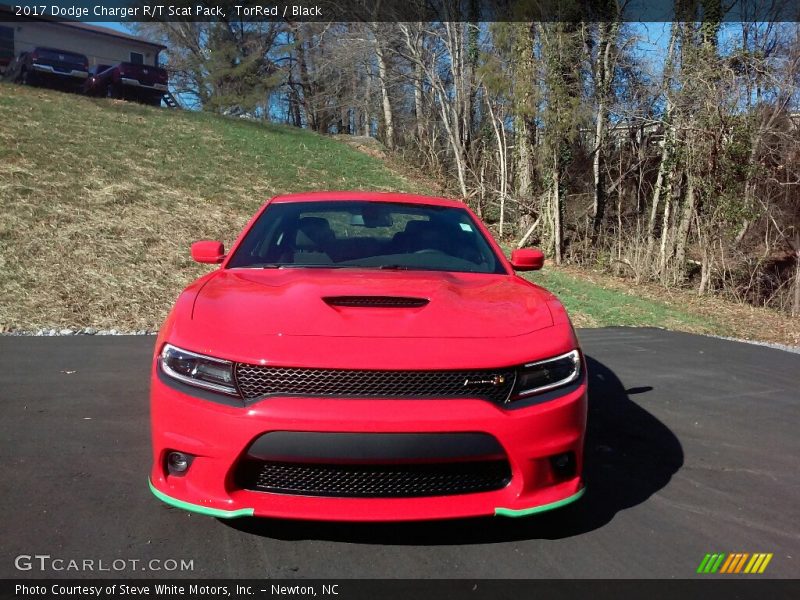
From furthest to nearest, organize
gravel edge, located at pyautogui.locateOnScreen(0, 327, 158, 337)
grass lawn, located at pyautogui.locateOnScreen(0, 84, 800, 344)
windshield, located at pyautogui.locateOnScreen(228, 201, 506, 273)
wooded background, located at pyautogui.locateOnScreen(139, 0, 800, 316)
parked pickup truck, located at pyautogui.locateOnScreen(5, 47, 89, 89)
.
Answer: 1. parked pickup truck, located at pyautogui.locateOnScreen(5, 47, 89, 89)
2. wooded background, located at pyautogui.locateOnScreen(139, 0, 800, 316)
3. grass lawn, located at pyautogui.locateOnScreen(0, 84, 800, 344)
4. gravel edge, located at pyautogui.locateOnScreen(0, 327, 158, 337)
5. windshield, located at pyautogui.locateOnScreen(228, 201, 506, 273)

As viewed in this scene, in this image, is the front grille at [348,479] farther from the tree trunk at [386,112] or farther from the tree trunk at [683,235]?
the tree trunk at [386,112]

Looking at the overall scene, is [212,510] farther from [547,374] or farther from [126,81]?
[126,81]

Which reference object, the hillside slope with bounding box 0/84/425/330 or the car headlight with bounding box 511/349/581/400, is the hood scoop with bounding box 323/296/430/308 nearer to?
the car headlight with bounding box 511/349/581/400

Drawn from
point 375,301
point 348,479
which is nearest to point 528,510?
point 348,479

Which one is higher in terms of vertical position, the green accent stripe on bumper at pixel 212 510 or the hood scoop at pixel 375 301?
the hood scoop at pixel 375 301

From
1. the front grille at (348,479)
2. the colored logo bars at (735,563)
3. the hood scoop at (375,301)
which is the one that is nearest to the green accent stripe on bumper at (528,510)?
the front grille at (348,479)

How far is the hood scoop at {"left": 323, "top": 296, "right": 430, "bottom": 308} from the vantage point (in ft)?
9.32

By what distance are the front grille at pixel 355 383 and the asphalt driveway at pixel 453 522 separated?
657 mm

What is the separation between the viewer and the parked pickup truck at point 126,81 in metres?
24.0

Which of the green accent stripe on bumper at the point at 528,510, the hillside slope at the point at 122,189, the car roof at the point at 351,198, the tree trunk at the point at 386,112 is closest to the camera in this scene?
the green accent stripe on bumper at the point at 528,510

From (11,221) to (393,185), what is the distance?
11.0 meters

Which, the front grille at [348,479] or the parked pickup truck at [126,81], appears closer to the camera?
the front grille at [348,479]

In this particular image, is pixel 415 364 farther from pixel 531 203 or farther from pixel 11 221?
pixel 531 203

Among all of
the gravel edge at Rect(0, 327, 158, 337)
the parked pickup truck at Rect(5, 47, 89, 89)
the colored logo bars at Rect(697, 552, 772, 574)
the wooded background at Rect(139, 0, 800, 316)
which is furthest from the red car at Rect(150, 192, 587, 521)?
the parked pickup truck at Rect(5, 47, 89, 89)
